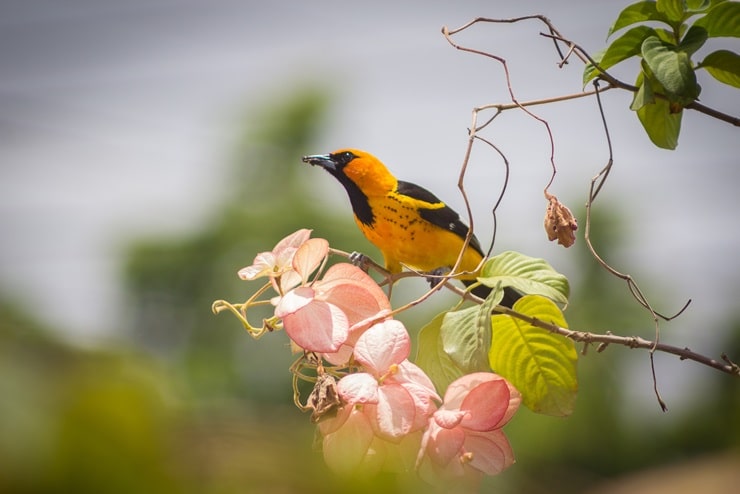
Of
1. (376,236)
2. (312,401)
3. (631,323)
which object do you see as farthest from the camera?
(631,323)

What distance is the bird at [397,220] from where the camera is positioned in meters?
1.61

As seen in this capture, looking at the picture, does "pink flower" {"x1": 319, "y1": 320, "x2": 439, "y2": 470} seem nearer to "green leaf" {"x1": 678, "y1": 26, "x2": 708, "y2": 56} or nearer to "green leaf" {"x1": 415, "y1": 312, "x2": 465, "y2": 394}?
"green leaf" {"x1": 415, "y1": 312, "x2": 465, "y2": 394}

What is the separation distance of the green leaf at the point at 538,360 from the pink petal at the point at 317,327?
0.20m

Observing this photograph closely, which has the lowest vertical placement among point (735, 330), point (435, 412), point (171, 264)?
point (171, 264)

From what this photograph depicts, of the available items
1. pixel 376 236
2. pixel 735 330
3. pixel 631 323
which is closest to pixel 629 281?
pixel 376 236

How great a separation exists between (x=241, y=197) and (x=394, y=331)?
1349 cm

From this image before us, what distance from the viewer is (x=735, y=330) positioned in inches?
314

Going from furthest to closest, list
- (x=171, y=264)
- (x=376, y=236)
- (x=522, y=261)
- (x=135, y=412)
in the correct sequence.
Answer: (x=171, y=264) < (x=376, y=236) < (x=522, y=261) < (x=135, y=412)

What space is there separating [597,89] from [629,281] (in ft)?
0.63

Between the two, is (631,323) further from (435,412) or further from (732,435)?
(435,412)

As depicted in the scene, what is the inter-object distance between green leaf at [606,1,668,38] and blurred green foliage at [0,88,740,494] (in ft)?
1.50

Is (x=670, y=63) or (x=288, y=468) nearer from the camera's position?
(x=288, y=468)

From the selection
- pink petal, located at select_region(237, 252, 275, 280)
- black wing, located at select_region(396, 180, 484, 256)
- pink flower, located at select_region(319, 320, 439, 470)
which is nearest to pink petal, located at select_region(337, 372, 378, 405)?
pink flower, located at select_region(319, 320, 439, 470)

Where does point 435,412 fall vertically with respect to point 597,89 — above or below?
below
